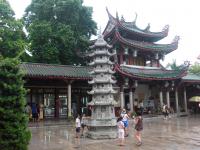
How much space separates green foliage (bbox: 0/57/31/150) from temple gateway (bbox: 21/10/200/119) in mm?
6942

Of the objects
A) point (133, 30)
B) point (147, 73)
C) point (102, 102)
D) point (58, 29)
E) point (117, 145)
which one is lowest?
point (117, 145)

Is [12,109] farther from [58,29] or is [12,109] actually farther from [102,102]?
[58,29]

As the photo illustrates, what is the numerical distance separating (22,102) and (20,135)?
1.13 m

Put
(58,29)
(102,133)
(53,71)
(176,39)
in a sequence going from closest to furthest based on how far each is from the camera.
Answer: (102,133) < (53,71) < (58,29) < (176,39)

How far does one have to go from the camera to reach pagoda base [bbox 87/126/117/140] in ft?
48.3

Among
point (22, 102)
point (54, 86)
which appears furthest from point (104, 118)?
point (54, 86)

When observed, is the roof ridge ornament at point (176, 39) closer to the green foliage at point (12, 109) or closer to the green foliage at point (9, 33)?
the green foliage at point (9, 33)

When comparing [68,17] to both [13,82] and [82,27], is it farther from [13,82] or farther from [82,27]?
[13,82]

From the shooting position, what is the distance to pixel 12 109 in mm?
9398

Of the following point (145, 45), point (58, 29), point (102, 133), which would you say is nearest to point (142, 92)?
point (145, 45)

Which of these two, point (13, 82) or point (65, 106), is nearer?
point (13, 82)

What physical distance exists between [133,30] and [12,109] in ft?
66.2

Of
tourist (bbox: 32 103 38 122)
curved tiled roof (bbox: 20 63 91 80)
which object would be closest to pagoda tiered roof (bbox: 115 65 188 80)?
curved tiled roof (bbox: 20 63 91 80)

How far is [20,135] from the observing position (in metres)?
9.39
